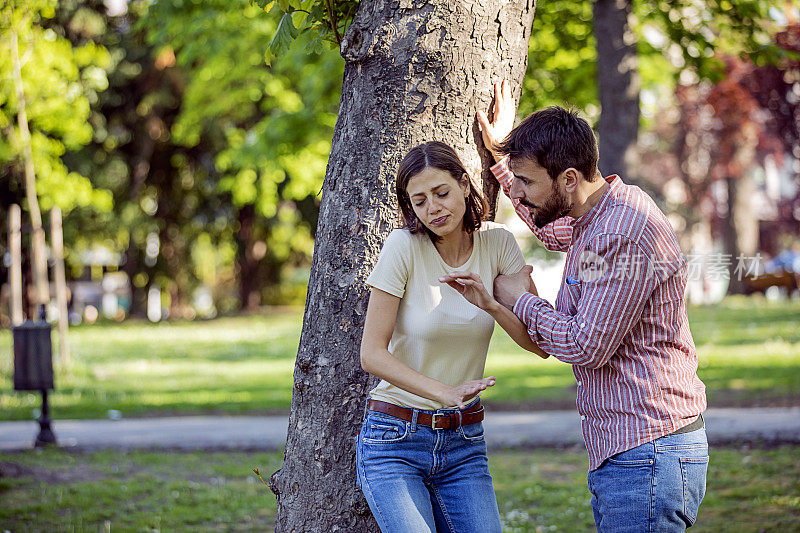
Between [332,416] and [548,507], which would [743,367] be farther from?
[332,416]

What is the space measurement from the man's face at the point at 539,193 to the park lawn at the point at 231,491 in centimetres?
344

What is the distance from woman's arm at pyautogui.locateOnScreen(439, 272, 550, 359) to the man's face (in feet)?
0.96

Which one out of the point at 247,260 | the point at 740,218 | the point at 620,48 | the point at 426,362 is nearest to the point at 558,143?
the point at 426,362

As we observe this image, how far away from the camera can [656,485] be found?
8.77 ft

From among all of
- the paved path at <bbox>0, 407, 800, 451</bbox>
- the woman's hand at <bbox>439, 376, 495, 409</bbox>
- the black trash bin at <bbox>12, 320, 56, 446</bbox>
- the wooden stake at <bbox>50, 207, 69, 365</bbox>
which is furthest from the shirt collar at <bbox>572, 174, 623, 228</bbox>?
the wooden stake at <bbox>50, 207, 69, 365</bbox>

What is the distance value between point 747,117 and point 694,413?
2353 centimetres

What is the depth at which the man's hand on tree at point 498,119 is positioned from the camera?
11.6ft

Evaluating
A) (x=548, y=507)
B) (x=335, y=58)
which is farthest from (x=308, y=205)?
(x=548, y=507)

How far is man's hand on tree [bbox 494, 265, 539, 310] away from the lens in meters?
2.99

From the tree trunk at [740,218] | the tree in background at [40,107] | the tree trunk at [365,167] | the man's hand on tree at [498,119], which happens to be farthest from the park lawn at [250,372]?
the tree trunk at [740,218]

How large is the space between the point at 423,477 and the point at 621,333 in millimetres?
849

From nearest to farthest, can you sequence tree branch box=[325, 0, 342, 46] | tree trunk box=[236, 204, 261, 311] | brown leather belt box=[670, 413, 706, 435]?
1. brown leather belt box=[670, 413, 706, 435]
2. tree branch box=[325, 0, 342, 46]
3. tree trunk box=[236, 204, 261, 311]

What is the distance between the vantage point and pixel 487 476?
3.10 metres

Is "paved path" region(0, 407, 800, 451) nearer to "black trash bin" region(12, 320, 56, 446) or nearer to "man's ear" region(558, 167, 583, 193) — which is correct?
"black trash bin" region(12, 320, 56, 446)
